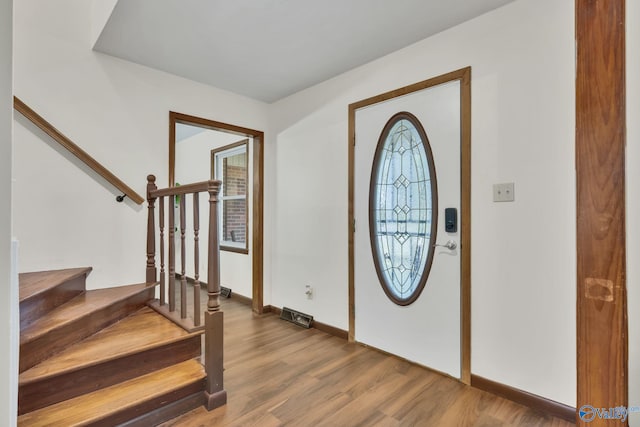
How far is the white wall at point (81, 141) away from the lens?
2.18 metres

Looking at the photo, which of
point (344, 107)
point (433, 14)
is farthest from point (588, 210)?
point (344, 107)

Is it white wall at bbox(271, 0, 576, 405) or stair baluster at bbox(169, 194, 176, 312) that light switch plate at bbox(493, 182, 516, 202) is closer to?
white wall at bbox(271, 0, 576, 405)

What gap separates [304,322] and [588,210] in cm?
271

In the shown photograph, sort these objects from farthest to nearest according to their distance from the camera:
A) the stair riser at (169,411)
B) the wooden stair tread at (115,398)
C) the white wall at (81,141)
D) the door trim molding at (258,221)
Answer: the door trim molding at (258,221) → the white wall at (81,141) → the stair riser at (169,411) → the wooden stair tread at (115,398)

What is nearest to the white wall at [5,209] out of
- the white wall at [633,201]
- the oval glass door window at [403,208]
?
the white wall at [633,201]

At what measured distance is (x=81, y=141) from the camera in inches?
94.2

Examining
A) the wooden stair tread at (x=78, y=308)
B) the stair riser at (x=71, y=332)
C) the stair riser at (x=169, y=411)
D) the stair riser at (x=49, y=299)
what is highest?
the stair riser at (x=49, y=299)

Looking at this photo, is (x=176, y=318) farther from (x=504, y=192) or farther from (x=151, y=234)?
(x=504, y=192)

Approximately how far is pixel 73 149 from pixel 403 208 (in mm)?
2485

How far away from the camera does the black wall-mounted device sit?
213cm

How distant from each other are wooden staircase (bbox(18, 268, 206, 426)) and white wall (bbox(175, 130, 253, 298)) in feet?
6.24

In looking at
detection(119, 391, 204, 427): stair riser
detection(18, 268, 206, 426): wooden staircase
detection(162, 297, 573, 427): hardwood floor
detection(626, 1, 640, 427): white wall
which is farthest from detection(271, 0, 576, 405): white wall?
detection(18, 268, 206, 426): wooden staircase

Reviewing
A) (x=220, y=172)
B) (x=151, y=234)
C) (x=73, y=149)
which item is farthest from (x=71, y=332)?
(x=220, y=172)

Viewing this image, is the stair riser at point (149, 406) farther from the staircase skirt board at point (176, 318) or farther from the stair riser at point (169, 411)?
the staircase skirt board at point (176, 318)
